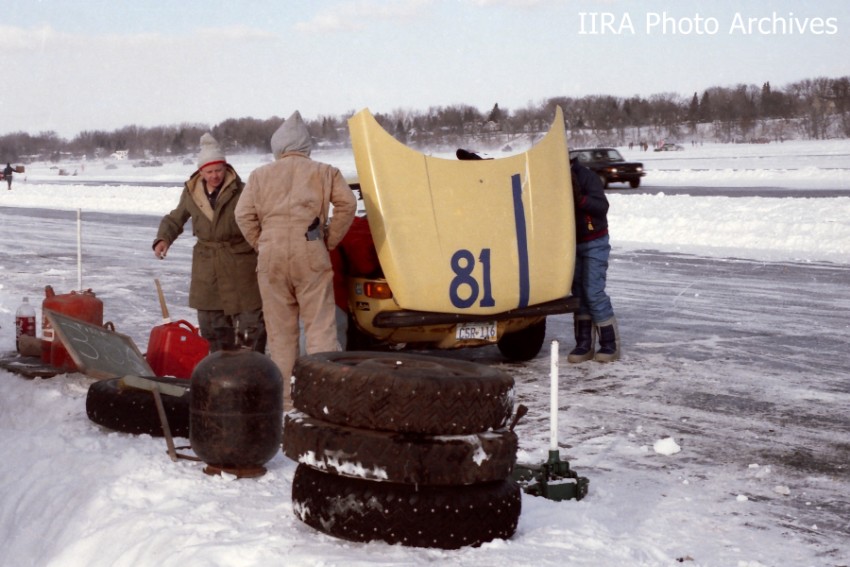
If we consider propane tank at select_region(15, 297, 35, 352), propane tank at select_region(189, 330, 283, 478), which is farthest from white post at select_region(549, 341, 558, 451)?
propane tank at select_region(15, 297, 35, 352)

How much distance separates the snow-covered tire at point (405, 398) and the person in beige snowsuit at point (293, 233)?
214 centimetres

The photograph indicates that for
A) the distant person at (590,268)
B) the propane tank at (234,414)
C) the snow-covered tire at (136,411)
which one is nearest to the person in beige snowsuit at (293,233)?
the snow-covered tire at (136,411)

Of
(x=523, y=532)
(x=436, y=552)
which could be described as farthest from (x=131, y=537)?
(x=523, y=532)

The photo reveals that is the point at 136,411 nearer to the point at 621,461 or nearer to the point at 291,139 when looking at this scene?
the point at 291,139

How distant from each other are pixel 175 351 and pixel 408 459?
3.87 metres

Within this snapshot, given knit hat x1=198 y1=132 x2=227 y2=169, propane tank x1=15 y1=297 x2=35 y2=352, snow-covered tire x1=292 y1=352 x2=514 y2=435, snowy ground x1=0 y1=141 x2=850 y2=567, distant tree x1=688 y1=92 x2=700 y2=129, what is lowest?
snowy ground x1=0 y1=141 x2=850 y2=567

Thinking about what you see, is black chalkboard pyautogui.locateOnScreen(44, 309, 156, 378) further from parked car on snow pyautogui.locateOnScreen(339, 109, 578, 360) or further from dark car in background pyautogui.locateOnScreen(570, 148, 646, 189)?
dark car in background pyautogui.locateOnScreen(570, 148, 646, 189)

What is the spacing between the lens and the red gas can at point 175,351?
25.6 ft

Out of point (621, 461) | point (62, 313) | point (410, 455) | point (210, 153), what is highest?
point (210, 153)

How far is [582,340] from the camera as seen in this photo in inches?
358

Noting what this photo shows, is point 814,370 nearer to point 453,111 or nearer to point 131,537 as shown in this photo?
point 453,111

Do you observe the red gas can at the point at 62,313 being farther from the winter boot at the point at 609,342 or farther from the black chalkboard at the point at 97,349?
the winter boot at the point at 609,342

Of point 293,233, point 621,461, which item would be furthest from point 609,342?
point 293,233

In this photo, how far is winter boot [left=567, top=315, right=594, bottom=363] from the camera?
9039mm
